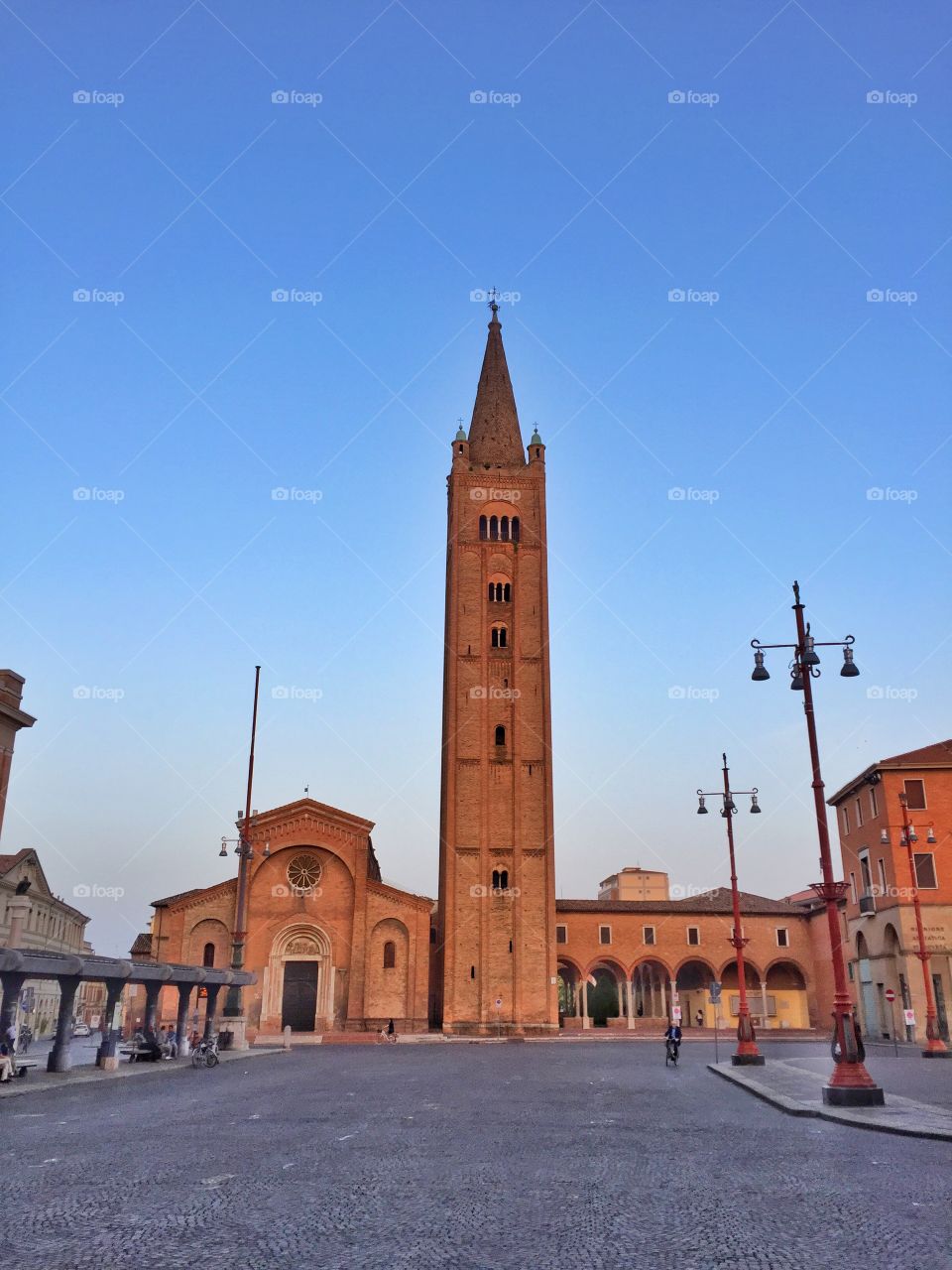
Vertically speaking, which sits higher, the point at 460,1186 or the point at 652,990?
the point at 652,990

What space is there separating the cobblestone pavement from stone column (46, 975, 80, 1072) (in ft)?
16.9

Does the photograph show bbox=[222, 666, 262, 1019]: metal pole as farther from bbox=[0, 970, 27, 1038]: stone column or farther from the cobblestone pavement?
the cobblestone pavement

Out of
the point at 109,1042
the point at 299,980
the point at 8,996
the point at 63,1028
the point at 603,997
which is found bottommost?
the point at 109,1042

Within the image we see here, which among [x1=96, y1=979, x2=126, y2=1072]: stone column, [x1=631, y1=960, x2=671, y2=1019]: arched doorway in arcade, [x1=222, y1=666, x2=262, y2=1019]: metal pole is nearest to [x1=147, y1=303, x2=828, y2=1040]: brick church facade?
[x1=631, y1=960, x2=671, y2=1019]: arched doorway in arcade

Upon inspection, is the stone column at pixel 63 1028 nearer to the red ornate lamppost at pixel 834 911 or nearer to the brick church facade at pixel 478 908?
the red ornate lamppost at pixel 834 911

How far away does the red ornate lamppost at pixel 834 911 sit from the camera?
48.1 ft

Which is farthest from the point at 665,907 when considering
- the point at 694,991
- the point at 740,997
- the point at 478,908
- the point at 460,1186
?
the point at 460,1186

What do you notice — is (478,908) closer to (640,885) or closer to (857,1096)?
(857,1096)

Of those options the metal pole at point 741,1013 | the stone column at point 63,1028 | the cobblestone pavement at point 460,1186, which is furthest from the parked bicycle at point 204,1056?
the metal pole at point 741,1013

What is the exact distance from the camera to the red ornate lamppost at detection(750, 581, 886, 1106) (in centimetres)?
1467

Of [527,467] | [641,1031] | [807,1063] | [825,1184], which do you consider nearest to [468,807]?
[641,1031]

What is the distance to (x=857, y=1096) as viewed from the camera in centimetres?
1454

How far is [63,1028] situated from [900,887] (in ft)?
109

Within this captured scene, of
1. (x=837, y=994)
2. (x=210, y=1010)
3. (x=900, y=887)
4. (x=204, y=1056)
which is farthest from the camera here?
(x=900, y=887)
